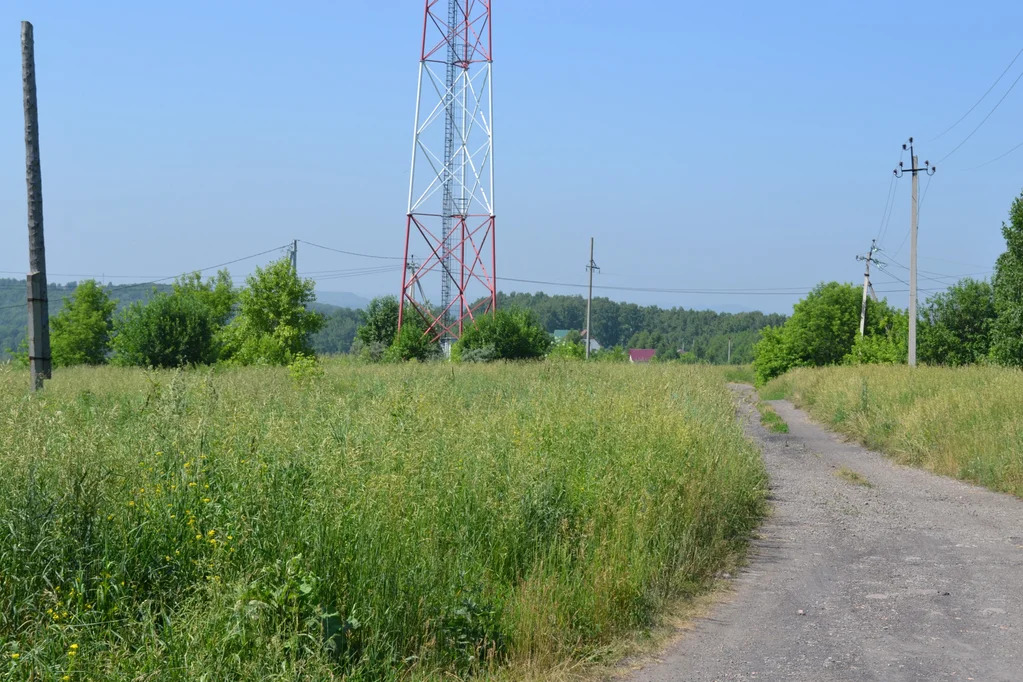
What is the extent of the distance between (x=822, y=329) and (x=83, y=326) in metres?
53.8

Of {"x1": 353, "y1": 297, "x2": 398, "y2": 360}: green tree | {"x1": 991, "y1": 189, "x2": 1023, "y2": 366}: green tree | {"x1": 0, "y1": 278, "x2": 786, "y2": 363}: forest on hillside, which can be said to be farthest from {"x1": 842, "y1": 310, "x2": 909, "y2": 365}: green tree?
{"x1": 0, "y1": 278, "x2": 786, "y2": 363}: forest on hillside

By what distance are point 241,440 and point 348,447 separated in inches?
28.9

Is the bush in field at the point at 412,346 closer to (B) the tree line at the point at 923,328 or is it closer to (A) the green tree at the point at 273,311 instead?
(A) the green tree at the point at 273,311

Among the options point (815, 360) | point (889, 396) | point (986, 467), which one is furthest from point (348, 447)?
point (815, 360)

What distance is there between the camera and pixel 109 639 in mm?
4320

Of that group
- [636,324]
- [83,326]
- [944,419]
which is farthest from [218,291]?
[636,324]

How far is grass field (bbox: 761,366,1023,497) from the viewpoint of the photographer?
42.3ft

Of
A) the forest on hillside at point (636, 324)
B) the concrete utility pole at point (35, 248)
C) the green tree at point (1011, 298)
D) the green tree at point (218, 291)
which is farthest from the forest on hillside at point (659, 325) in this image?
the concrete utility pole at point (35, 248)

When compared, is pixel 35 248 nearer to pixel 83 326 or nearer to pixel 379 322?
pixel 379 322

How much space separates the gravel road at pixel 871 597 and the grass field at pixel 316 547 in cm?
52

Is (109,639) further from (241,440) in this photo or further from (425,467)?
(425,467)

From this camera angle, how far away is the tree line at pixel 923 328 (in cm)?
3504

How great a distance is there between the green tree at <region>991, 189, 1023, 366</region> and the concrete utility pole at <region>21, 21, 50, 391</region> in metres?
33.1

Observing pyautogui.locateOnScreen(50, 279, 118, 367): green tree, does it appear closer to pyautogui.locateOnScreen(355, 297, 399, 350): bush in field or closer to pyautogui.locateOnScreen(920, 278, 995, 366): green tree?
pyautogui.locateOnScreen(355, 297, 399, 350): bush in field
